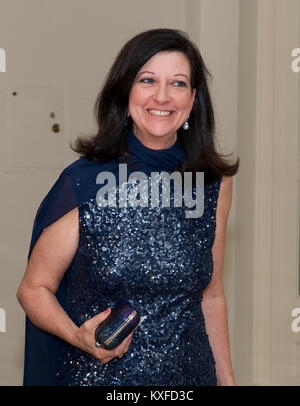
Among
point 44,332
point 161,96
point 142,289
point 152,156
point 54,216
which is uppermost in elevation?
point 161,96

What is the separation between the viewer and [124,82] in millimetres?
1728

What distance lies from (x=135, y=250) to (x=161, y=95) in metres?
0.33

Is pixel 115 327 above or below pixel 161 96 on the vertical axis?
below

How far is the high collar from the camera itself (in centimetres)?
174

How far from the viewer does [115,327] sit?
1.51m

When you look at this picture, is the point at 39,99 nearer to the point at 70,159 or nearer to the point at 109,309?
the point at 70,159

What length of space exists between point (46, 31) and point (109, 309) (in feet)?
6.64

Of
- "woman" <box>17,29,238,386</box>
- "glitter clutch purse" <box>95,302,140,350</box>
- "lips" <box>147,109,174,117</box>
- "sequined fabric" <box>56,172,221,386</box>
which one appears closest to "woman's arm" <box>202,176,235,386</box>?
"woman" <box>17,29,238,386</box>

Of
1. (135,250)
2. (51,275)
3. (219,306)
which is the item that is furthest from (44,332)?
(219,306)

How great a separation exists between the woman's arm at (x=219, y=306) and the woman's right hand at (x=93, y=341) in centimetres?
31

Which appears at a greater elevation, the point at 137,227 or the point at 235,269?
the point at 137,227

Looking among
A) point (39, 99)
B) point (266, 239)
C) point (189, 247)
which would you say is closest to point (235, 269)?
point (266, 239)

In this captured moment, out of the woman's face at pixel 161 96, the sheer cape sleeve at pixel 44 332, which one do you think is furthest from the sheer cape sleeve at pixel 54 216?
the woman's face at pixel 161 96

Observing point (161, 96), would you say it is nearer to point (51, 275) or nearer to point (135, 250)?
point (135, 250)
